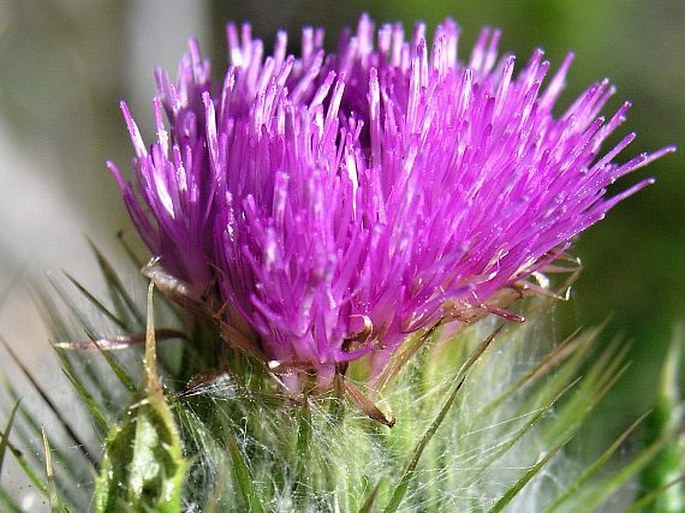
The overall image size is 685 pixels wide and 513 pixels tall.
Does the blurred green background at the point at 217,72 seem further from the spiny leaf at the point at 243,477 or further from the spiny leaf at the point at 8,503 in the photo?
the spiny leaf at the point at 243,477

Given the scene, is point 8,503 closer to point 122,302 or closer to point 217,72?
point 122,302

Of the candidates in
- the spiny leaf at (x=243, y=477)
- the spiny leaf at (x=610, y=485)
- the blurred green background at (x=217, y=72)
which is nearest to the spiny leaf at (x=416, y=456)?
the spiny leaf at (x=243, y=477)

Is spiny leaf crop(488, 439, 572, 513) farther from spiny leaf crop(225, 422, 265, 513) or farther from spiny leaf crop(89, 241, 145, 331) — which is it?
spiny leaf crop(89, 241, 145, 331)

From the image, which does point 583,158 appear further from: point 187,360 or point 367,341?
point 187,360

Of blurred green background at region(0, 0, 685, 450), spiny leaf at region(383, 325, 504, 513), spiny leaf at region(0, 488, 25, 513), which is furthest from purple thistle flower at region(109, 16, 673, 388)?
blurred green background at region(0, 0, 685, 450)

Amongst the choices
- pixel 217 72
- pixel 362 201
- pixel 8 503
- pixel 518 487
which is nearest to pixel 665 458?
pixel 518 487
